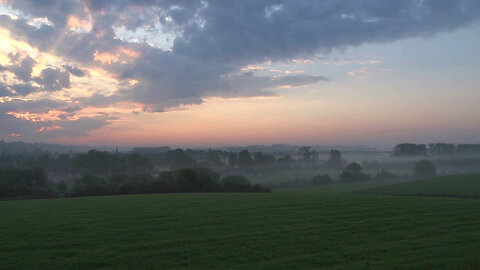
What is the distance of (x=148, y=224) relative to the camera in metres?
13.9

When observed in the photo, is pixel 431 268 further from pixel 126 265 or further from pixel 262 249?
pixel 126 265

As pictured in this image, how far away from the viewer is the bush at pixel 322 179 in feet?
215

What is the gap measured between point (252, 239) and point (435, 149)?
9419cm

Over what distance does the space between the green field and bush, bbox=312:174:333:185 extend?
1955 inches

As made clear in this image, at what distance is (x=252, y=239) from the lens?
35.4ft

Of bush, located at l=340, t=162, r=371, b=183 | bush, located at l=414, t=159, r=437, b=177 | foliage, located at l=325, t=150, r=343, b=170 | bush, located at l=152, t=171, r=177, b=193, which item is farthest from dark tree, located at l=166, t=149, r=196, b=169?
bush, located at l=414, t=159, r=437, b=177

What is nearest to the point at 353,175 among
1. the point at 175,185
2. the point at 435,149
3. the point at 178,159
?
the point at 435,149

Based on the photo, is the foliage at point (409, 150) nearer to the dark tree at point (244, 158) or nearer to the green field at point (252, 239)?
the dark tree at point (244, 158)

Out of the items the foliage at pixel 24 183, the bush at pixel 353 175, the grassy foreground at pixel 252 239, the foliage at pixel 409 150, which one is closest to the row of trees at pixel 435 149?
the foliage at pixel 409 150

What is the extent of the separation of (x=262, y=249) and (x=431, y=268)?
4.61 meters

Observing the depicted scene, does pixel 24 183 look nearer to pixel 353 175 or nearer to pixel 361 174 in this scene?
pixel 353 175

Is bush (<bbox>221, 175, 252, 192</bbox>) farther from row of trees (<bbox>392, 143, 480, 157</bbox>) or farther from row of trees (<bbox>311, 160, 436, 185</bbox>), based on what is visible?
row of trees (<bbox>392, 143, 480, 157</bbox>)

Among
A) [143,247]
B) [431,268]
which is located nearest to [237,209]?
[143,247]

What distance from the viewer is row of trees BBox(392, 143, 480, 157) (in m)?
83.1
